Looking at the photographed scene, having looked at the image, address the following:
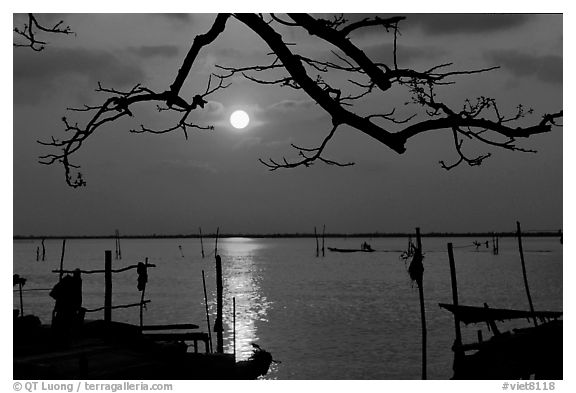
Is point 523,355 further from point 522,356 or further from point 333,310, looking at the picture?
point 333,310

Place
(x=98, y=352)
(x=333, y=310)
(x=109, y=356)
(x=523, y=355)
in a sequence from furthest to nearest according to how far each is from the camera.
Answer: (x=333, y=310)
(x=98, y=352)
(x=109, y=356)
(x=523, y=355)

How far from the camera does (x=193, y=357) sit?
1010 centimetres

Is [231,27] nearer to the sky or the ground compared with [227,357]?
nearer to the sky

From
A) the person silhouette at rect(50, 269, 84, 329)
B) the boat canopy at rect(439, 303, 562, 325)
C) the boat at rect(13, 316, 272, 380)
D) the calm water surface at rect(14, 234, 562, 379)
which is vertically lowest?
the calm water surface at rect(14, 234, 562, 379)

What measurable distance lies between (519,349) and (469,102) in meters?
6.01

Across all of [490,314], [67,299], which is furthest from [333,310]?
[67,299]

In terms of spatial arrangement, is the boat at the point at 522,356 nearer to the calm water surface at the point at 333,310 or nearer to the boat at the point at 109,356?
the boat at the point at 109,356

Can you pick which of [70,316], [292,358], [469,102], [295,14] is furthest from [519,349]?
[292,358]

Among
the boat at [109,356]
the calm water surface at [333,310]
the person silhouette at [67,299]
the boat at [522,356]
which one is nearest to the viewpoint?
the boat at [109,356]

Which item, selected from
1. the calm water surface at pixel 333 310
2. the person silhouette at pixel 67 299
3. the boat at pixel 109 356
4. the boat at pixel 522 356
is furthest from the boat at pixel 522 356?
the calm water surface at pixel 333 310

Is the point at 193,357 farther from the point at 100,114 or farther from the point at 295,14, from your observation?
the point at 295,14

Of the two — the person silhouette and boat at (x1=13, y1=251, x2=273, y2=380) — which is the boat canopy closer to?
boat at (x1=13, y1=251, x2=273, y2=380)

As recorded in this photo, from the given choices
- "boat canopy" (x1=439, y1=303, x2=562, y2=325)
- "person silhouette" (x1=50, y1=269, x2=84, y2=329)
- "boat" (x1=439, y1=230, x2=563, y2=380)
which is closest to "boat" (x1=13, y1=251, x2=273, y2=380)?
"person silhouette" (x1=50, y1=269, x2=84, y2=329)
